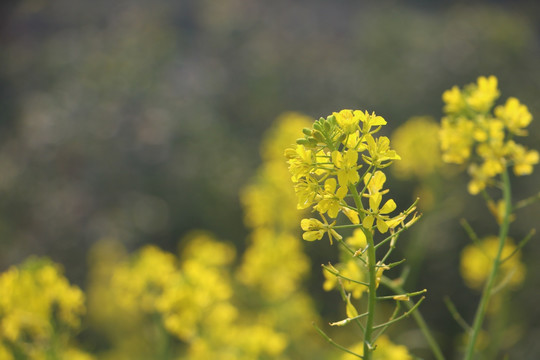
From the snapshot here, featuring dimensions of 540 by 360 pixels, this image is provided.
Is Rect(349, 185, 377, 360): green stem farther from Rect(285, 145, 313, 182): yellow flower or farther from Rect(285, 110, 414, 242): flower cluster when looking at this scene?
Rect(285, 145, 313, 182): yellow flower

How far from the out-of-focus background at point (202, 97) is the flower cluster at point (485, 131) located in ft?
12.4

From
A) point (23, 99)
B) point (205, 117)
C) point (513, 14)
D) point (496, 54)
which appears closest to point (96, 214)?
point (205, 117)

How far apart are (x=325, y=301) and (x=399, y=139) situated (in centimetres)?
295

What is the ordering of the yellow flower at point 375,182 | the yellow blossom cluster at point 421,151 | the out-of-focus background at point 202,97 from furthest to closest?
1. the out-of-focus background at point 202,97
2. the yellow blossom cluster at point 421,151
3. the yellow flower at point 375,182

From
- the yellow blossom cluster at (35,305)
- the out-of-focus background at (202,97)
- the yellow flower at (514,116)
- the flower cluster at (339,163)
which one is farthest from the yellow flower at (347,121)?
the out-of-focus background at (202,97)

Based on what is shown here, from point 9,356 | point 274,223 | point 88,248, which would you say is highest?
point 88,248

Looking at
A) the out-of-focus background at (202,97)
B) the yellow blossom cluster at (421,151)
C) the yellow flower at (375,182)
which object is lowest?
the yellow flower at (375,182)

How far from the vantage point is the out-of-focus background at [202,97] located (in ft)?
26.0

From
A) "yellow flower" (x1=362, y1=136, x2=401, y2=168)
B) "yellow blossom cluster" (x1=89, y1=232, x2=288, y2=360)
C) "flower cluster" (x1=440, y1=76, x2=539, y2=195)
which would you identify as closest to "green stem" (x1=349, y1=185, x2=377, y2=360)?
"yellow flower" (x1=362, y1=136, x2=401, y2=168)

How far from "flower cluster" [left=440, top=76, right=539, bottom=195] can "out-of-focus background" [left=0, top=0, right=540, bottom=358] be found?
3.78 m

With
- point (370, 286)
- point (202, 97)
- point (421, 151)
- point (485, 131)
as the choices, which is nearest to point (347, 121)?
point (370, 286)

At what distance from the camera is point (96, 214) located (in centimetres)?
860

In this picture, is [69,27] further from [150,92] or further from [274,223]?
[274,223]

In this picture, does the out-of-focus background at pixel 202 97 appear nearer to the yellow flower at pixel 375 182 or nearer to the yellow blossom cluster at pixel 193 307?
the yellow blossom cluster at pixel 193 307
